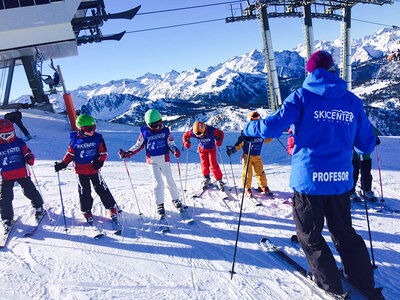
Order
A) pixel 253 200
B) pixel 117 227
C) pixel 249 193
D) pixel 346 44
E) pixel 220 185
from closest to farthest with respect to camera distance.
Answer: pixel 117 227, pixel 253 200, pixel 249 193, pixel 220 185, pixel 346 44

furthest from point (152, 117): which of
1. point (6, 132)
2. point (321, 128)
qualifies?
point (321, 128)

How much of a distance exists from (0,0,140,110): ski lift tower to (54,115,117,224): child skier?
17.7 metres

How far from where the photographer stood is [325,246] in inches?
99.7

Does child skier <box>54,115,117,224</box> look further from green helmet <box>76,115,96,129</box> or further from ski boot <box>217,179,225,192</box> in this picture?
ski boot <box>217,179,225,192</box>

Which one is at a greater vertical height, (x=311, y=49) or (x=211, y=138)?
(x=311, y=49)

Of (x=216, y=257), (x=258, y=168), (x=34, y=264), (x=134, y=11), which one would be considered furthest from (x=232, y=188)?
(x=134, y=11)

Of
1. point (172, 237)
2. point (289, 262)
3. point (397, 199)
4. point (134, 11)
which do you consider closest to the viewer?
point (289, 262)

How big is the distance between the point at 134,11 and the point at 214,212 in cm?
2070

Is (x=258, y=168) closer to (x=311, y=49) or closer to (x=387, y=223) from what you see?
(x=387, y=223)

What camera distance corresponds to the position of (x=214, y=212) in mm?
4949

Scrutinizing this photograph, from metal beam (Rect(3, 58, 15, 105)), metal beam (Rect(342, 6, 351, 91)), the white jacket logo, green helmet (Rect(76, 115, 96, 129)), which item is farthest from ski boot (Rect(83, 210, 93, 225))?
metal beam (Rect(342, 6, 351, 91))

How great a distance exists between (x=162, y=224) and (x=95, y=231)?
1119 millimetres

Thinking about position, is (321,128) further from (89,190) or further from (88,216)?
(88,216)

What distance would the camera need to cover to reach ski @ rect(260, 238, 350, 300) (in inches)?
104
